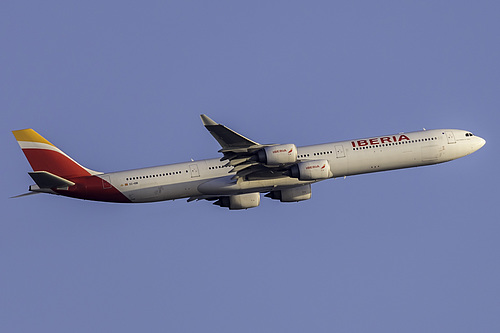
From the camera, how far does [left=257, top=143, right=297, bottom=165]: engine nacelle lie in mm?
63594

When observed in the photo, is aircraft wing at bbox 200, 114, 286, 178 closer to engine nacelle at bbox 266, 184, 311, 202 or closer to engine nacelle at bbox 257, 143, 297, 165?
engine nacelle at bbox 257, 143, 297, 165

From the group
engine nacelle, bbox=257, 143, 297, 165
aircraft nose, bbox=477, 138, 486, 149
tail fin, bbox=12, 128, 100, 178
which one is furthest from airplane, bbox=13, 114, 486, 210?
aircraft nose, bbox=477, 138, 486, 149

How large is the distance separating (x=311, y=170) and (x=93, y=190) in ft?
65.4

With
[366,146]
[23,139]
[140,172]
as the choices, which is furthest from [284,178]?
[23,139]

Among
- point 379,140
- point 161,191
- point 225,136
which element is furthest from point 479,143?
point 161,191

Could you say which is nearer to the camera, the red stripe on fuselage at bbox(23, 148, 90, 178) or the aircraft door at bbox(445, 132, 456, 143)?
the red stripe on fuselage at bbox(23, 148, 90, 178)

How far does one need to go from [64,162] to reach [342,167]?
25.9m

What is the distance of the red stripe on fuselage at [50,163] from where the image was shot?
68.3 metres

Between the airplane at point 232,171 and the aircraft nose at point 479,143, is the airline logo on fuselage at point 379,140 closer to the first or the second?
the airplane at point 232,171

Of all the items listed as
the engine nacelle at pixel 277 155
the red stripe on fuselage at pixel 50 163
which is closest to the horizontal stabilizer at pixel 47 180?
the red stripe on fuselage at pixel 50 163

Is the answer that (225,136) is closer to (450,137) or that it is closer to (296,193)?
(296,193)

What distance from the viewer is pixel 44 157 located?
68.4 meters

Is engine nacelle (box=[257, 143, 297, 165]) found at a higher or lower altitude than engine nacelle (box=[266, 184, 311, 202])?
higher

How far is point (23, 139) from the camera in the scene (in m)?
68.4
